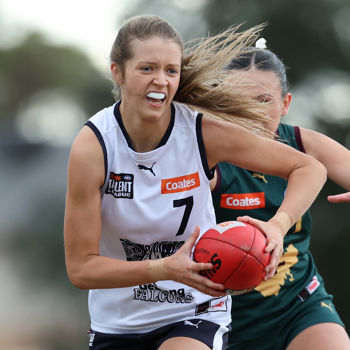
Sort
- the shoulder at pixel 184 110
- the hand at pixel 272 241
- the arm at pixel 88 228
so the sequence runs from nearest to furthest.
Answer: the hand at pixel 272 241
the arm at pixel 88 228
the shoulder at pixel 184 110

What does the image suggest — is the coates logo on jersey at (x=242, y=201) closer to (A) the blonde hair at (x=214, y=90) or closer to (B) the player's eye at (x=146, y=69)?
(A) the blonde hair at (x=214, y=90)

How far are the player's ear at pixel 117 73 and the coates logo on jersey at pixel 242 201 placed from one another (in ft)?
3.20

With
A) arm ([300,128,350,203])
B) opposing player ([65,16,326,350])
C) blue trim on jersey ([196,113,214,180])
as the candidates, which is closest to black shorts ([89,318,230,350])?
opposing player ([65,16,326,350])

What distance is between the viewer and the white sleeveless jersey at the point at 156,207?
3.25m

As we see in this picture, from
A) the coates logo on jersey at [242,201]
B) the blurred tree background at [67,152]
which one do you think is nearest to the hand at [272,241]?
the coates logo on jersey at [242,201]

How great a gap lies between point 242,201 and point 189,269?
1.16m

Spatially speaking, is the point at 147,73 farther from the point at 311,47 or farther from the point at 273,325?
the point at 311,47

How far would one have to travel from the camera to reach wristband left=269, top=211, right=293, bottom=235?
3.08 metres

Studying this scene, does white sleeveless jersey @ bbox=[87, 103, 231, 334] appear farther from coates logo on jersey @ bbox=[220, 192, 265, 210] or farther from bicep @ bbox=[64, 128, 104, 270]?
coates logo on jersey @ bbox=[220, 192, 265, 210]

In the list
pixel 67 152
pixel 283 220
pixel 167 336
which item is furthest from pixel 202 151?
pixel 67 152

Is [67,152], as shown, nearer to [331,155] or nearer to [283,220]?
[331,155]

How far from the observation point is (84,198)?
311 cm

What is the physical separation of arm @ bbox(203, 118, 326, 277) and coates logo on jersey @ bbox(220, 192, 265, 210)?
21.2 inches

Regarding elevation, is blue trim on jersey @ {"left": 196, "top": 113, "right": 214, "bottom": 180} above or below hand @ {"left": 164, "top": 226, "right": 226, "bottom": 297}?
above
